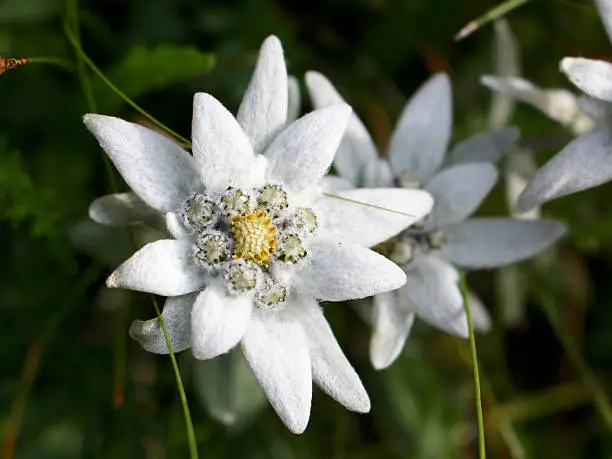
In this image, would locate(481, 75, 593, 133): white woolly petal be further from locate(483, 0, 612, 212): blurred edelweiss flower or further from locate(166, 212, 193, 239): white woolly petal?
locate(166, 212, 193, 239): white woolly petal

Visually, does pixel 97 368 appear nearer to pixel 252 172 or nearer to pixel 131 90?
pixel 131 90

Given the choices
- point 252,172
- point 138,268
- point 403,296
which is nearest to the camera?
point 138,268

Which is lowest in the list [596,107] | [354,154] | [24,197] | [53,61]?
[596,107]

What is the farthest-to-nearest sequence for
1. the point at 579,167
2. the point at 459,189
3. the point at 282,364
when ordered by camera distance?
the point at 459,189 < the point at 579,167 < the point at 282,364

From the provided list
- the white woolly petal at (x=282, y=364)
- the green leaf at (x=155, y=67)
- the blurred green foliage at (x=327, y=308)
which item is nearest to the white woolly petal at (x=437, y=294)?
the white woolly petal at (x=282, y=364)

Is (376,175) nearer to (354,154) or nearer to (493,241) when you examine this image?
(354,154)

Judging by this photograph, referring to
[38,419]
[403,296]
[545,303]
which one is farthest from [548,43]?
[38,419]

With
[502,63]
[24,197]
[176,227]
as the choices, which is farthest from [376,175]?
[24,197]
